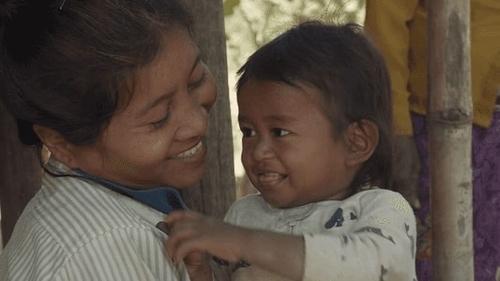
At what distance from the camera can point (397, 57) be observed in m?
3.13

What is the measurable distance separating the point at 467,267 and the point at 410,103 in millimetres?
681

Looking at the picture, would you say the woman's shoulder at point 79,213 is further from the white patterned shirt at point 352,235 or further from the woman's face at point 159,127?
the white patterned shirt at point 352,235

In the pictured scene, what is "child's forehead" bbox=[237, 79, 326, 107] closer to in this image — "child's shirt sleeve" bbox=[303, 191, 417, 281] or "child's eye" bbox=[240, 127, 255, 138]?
"child's eye" bbox=[240, 127, 255, 138]

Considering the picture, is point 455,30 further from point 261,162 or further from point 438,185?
point 261,162

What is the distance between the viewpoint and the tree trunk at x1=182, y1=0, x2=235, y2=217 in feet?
8.72

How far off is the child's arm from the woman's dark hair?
0.24 m

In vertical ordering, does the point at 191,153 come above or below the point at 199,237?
above

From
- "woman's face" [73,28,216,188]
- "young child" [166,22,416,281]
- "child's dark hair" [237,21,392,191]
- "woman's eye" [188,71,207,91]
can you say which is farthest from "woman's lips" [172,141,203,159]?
"child's dark hair" [237,21,392,191]

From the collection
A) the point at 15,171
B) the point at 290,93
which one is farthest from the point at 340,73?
the point at 15,171

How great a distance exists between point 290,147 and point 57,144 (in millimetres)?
553

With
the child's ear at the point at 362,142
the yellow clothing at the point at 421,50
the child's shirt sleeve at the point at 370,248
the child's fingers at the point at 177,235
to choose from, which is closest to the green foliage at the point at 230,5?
the yellow clothing at the point at 421,50

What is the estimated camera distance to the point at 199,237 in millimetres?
1682

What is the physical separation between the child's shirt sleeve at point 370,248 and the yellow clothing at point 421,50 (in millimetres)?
1249

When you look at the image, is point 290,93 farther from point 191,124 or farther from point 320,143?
point 191,124
